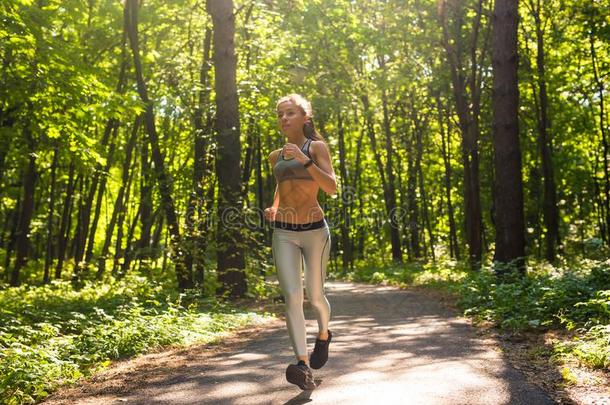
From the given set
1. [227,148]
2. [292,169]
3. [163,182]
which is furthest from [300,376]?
[163,182]

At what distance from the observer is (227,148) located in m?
13.8

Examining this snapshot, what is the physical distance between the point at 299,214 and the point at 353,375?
65.5 inches

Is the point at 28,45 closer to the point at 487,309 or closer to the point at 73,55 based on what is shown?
the point at 73,55

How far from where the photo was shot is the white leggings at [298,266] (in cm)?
507

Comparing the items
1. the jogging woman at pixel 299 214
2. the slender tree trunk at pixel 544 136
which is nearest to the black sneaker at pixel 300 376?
the jogging woman at pixel 299 214

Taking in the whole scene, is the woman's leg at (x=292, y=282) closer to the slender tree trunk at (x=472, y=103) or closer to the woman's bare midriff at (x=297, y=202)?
the woman's bare midriff at (x=297, y=202)

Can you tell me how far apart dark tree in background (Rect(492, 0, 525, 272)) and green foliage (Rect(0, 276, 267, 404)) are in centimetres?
602

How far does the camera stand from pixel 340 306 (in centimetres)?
1390

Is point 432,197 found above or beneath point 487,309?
above

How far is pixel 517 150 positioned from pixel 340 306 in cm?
517

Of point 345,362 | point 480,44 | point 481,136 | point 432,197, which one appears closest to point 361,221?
point 432,197

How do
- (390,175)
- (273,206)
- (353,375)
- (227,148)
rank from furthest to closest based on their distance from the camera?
(390,175)
(227,148)
(353,375)
(273,206)

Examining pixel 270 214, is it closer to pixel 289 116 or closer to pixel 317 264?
pixel 317 264

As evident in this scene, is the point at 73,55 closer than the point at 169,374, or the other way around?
the point at 169,374
